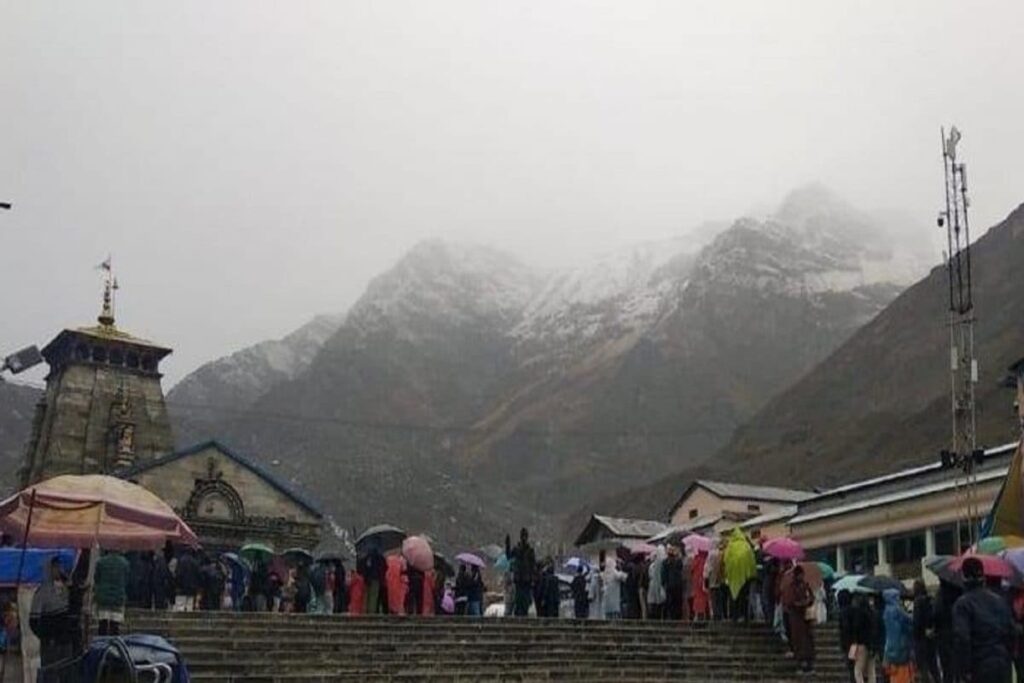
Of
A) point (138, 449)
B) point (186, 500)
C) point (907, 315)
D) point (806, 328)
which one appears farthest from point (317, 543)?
point (806, 328)

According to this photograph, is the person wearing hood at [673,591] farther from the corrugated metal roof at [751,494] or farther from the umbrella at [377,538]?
the corrugated metal roof at [751,494]

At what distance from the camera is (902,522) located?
Answer: 116 feet

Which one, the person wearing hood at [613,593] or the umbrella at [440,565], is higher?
the umbrella at [440,565]

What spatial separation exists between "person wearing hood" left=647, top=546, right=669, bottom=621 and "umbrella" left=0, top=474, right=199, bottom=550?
1022 centimetres

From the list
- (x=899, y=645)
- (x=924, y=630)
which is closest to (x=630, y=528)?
(x=899, y=645)

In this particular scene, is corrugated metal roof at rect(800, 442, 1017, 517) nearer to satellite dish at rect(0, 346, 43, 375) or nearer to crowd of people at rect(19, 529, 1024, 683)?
crowd of people at rect(19, 529, 1024, 683)

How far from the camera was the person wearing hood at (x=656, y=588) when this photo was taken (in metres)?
22.3

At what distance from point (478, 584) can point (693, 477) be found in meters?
69.8

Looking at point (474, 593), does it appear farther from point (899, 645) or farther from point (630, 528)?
point (630, 528)

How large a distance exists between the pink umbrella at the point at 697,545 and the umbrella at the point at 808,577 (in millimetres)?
1921

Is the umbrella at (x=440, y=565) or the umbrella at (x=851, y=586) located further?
the umbrella at (x=440, y=565)

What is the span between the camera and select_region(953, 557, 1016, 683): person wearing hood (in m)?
9.27

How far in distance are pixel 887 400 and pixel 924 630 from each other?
8262 centimetres

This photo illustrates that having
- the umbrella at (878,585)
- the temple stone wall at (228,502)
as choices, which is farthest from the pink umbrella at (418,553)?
the temple stone wall at (228,502)
